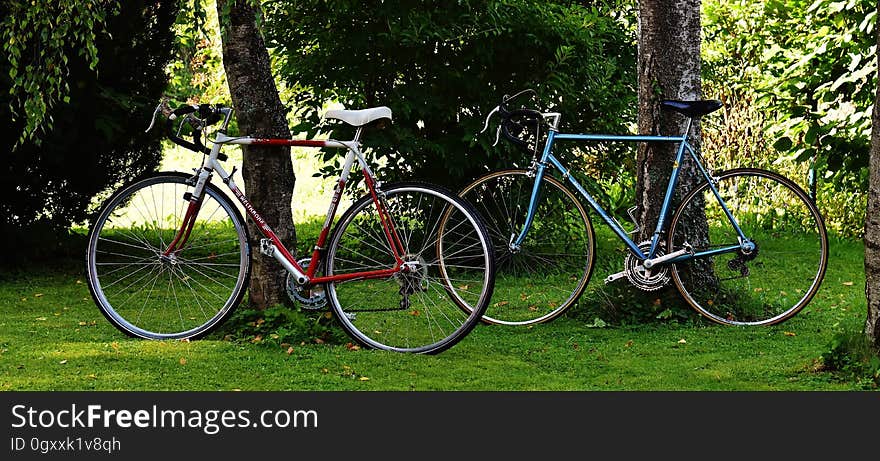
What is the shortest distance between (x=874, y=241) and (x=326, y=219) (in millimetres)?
2204

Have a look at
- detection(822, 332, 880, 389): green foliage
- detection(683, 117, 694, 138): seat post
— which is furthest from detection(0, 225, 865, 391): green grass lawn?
detection(683, 117, 694, 138): seat post

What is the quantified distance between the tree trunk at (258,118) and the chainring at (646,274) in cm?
166

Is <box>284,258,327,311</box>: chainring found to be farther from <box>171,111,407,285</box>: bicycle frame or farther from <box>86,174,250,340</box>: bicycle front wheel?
<box>86,174,250,340</box>: bicycle front wheel

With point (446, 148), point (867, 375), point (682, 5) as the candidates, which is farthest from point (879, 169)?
point (446, 148)

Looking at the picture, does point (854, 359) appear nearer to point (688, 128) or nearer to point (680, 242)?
point (680, 242)

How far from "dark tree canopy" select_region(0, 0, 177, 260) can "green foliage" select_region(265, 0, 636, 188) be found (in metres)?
0.85

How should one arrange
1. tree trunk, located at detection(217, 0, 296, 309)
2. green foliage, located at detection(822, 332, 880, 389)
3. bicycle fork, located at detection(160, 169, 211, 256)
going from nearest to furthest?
green foliage, located at detection(822, 332, 880, 389)
bicycle fork, located at detection(160, 169, 211, 256)
tree trunk, located at detection(217, 0, 296, 309)

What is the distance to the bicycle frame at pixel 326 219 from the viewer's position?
465 centimetres

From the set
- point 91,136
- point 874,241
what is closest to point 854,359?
point 874,241

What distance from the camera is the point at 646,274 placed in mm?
5395

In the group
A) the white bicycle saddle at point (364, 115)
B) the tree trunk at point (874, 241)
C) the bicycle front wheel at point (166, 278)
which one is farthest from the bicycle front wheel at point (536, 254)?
the tree trunk at point (874, 241)

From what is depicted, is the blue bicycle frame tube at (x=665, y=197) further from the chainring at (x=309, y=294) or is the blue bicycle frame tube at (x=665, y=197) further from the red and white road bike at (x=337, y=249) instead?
the chainring at (x=309, y=294)

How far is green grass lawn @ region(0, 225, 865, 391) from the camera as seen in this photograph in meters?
4.31

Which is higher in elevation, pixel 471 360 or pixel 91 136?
pixel 91 136
